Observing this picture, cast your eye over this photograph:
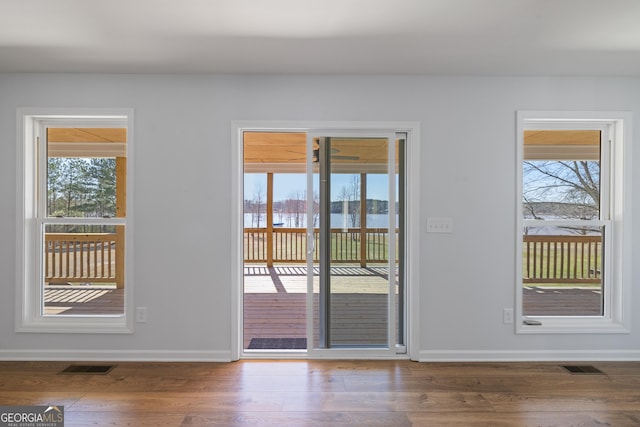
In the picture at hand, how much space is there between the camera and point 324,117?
3330 mm

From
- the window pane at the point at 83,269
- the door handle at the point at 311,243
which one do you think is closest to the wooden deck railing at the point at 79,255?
the window pane at the point at 83,269

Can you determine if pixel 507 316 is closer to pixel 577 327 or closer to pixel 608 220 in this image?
pixel 577 327

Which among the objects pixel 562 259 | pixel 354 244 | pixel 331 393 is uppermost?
pixel 354 244

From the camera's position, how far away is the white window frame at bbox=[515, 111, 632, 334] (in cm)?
334

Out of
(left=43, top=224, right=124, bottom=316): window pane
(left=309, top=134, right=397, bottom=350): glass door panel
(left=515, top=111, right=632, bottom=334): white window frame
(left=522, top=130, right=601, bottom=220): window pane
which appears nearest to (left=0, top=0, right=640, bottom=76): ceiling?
(left=515, top=111, right=632, bottom=334): white window frame

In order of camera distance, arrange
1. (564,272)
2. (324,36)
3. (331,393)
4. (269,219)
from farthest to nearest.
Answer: (269,219) → (564,272) → (331,393) → (324,36)

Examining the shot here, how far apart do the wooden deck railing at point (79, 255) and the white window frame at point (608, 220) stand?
140 inches

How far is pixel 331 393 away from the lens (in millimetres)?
2740

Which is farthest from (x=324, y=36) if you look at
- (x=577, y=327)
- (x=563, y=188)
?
(x=577, y=327)

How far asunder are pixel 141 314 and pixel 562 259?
12.2 ft

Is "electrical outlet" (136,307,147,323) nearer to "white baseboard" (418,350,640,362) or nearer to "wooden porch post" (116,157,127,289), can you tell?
"wooden porch post" (116,157,127,289)

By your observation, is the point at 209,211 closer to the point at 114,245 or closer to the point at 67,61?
the point at 114,245

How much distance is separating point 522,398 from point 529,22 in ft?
8.03

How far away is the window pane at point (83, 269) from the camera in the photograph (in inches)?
136
